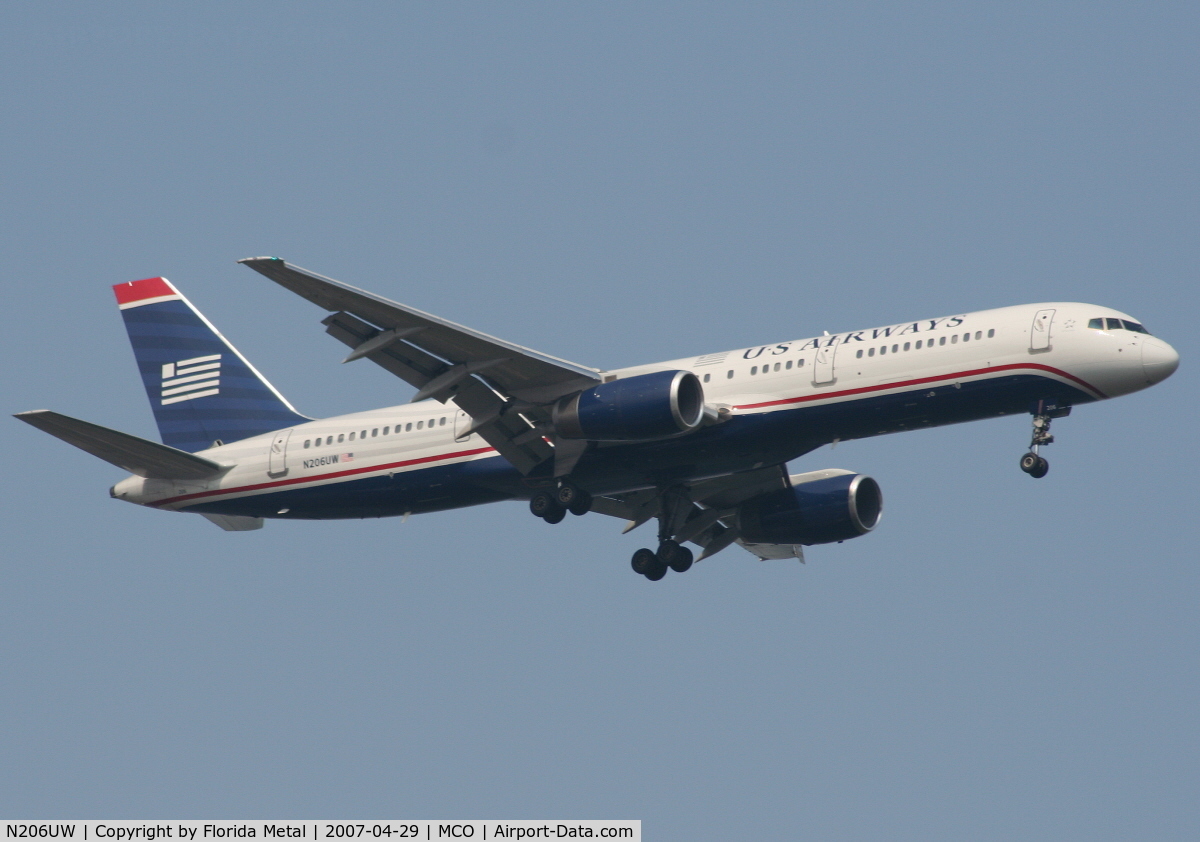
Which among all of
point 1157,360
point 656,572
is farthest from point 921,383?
point 656,572

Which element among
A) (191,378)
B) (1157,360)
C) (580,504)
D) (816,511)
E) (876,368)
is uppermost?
(191,378)

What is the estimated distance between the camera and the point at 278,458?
41.2 m

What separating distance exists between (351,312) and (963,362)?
42.9 ft

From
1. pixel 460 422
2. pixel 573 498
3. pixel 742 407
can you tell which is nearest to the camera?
pixel 742 407

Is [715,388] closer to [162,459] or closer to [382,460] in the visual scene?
[382,460]

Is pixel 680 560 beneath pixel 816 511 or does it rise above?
beneath

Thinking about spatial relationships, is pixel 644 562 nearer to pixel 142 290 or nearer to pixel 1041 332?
pixel 1041 332

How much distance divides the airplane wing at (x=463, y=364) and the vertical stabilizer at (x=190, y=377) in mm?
7393

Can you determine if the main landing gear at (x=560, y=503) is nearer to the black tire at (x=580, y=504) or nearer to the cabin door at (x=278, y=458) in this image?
the black tire at (x=580, y=504)

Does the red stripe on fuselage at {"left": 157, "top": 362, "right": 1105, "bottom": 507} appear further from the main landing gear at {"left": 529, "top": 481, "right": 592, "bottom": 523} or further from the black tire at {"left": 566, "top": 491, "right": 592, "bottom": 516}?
the black tire at {"left": 566, "top": 491, "right": 592, "bottom": 516}

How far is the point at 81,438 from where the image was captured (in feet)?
126

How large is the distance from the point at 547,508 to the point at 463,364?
14.5ft

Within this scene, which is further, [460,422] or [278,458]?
[278,458]

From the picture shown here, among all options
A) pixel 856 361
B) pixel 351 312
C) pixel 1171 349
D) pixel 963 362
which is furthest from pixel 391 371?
pixel 1171 349
